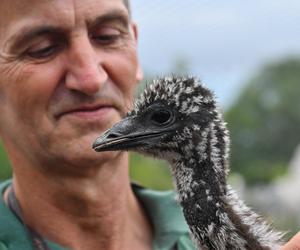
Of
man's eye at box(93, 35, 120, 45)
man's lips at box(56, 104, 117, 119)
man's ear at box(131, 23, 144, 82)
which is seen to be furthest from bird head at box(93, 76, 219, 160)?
man's ear at box(131, 23, 144, 82)

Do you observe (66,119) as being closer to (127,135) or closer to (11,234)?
(127,135)

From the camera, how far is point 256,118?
48.8 m

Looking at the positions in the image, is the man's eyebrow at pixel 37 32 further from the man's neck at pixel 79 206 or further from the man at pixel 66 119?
the man's neck at pixel 79 206

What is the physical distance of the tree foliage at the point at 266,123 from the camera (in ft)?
134

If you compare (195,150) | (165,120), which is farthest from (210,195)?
(165,120)

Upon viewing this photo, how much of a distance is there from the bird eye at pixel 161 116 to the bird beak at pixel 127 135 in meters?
0.06

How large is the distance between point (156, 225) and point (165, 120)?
103 cm

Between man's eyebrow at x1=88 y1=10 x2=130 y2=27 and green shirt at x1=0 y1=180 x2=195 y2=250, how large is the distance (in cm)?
112

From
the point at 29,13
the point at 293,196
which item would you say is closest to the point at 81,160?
the point at 29,13

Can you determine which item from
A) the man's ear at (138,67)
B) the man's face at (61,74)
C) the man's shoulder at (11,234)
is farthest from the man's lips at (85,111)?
the man's shoulder at (11,234)

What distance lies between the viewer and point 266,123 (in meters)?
48.6

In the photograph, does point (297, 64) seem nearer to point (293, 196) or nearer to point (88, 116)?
point (293, 196)

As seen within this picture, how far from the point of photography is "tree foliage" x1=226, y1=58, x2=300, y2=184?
134 ft

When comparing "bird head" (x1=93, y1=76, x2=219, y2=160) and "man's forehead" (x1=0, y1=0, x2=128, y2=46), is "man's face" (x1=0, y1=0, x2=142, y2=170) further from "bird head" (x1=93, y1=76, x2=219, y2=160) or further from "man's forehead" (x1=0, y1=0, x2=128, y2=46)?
"bird head" (x1=93, y1=76, x2=219, y2=160)
